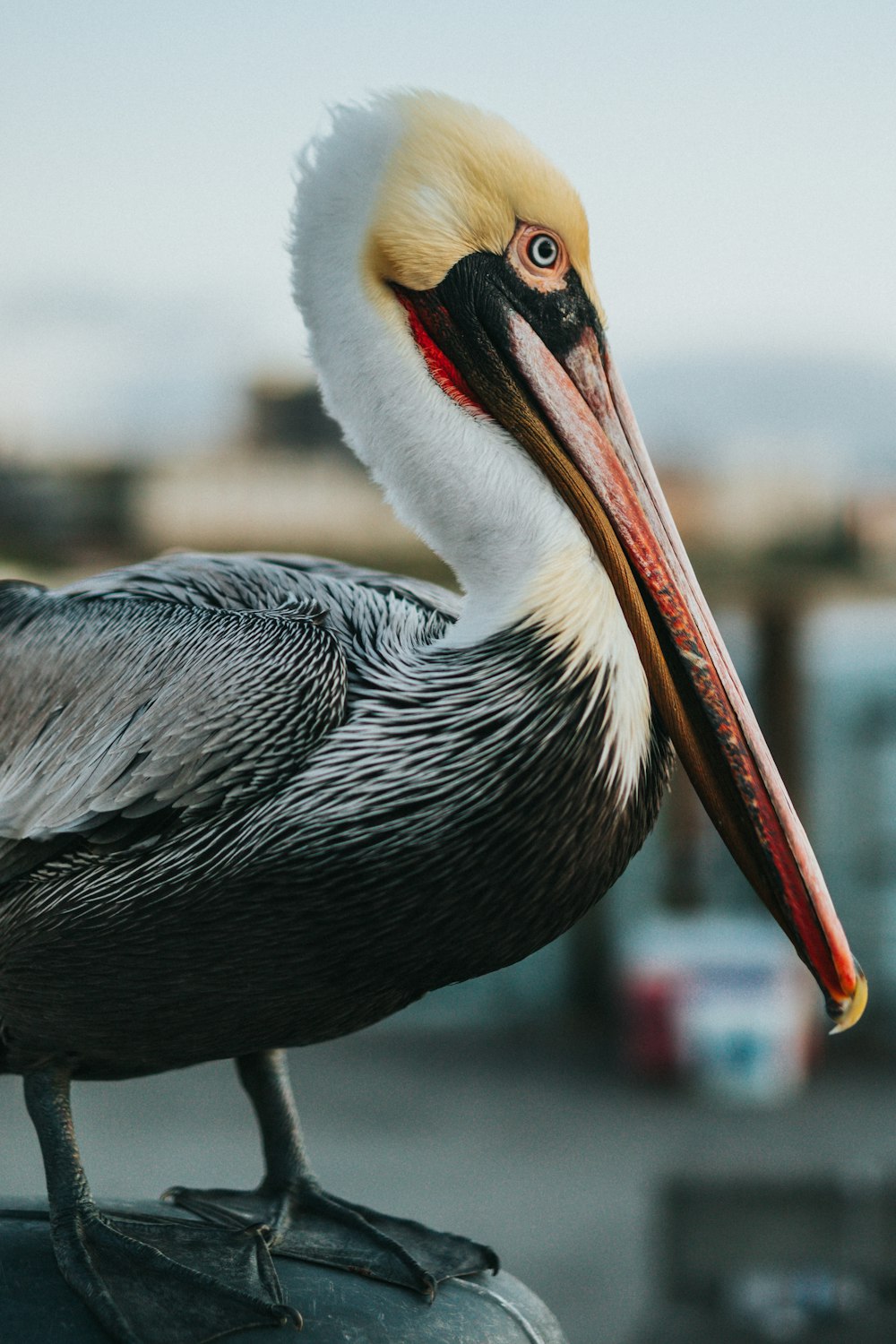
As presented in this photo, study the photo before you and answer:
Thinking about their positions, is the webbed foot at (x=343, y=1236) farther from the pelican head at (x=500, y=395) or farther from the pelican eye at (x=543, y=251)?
the pelican eye at (x=543, y=251)

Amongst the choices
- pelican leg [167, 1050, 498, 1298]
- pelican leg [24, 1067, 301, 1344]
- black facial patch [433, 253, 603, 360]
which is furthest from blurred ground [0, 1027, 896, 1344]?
black facial patch [433, 253, 603, 360]

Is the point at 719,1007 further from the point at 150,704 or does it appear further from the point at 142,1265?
the point at 150,704

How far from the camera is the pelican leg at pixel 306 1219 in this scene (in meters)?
1.92

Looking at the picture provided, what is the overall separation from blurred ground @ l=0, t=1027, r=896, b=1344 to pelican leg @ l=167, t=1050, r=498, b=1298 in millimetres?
5472

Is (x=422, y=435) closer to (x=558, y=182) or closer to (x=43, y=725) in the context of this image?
(x=558, y=182)

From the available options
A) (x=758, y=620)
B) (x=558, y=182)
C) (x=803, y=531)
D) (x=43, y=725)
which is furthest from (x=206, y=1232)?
(x=758, y=620)

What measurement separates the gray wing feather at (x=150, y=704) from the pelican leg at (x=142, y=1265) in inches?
12.5

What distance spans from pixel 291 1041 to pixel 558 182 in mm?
1000

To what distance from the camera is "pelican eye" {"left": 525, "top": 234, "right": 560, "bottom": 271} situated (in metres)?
1.78

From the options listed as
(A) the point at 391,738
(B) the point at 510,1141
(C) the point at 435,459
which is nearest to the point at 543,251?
(C) the point at 435,459

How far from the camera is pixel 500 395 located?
179 centimetres

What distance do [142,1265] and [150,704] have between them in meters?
0.62

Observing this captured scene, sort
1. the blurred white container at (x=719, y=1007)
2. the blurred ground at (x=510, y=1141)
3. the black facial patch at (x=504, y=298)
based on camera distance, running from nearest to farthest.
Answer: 1. the black facial patch at (x=504, y=298)
2. the blurred ground at (x=510, y=1141)
3. the blurred white container at (x=719, y=1007)

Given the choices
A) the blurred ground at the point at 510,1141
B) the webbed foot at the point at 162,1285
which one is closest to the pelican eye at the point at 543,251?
the webbed foot at the point at 162,1285
